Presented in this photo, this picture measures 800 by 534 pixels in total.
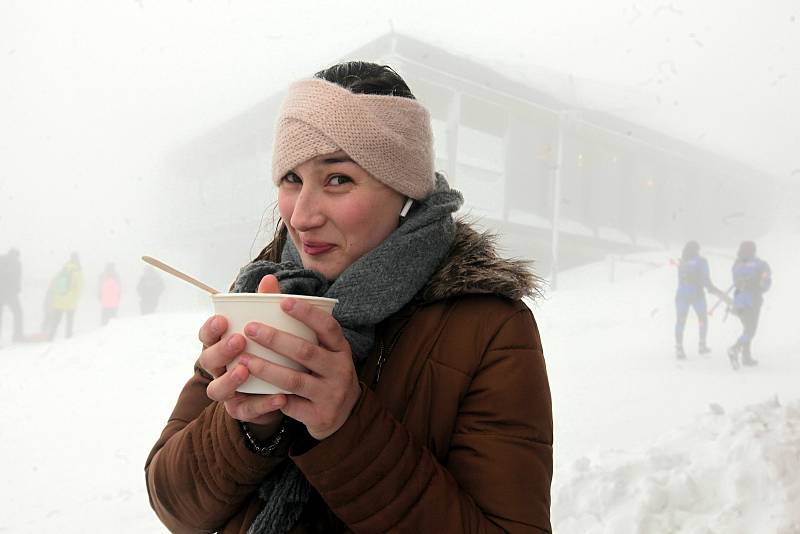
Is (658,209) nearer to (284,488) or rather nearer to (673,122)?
(673,122)

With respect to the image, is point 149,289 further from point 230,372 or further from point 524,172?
point 230,372

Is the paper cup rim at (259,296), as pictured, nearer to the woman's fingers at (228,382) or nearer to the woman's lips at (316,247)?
the woman's fingers at (228,382)

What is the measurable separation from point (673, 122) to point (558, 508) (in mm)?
4180

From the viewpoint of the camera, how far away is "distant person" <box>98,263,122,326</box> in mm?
4426

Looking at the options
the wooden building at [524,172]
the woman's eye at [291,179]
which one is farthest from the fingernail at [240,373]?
the wooden building at [524,172]

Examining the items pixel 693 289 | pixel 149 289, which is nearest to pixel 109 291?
pixel 149 289

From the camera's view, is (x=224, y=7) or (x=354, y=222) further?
(x=224, y=7)

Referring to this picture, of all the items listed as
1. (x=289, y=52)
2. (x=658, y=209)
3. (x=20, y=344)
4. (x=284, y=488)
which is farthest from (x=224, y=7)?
(x=658, y=209)

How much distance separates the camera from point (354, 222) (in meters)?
0.92

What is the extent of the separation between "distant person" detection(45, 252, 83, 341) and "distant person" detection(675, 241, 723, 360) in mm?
5221

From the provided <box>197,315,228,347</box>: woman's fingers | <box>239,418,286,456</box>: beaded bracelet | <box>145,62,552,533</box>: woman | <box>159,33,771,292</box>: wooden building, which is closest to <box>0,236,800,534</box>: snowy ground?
<box>159,33,771,292</box>: wooden building

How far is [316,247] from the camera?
93cm

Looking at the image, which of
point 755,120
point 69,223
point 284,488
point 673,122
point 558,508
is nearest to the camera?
point 284,488

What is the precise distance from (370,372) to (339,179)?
1.14ft
